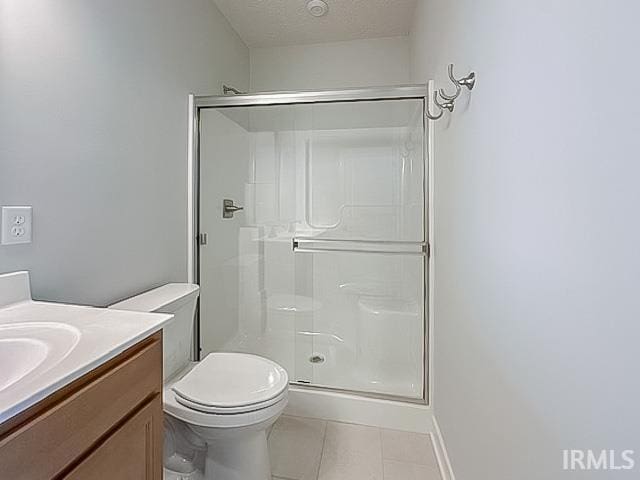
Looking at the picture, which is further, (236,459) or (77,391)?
(236,459)

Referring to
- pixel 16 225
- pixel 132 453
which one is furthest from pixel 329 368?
pixel 16 225

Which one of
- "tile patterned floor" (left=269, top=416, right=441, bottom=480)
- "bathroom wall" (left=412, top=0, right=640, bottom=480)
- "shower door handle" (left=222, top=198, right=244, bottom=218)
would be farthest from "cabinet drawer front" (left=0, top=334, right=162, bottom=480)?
"shower door handle" (left=222, top=198, right=244, bottom=218)

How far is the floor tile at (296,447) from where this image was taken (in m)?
1.49

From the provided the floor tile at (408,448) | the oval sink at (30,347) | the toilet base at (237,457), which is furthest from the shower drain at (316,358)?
the oval sink at (30,347)

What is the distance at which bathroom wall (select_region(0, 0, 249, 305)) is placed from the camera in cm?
103

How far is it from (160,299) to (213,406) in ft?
1.68

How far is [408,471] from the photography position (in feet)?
4.92

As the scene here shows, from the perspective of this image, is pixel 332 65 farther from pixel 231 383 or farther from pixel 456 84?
pixel 231 383

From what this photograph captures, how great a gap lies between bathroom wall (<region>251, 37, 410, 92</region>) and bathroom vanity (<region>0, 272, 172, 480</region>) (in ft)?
8.12

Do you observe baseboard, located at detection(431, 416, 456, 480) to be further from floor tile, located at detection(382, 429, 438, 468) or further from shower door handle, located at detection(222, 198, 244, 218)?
shower door handle, located at detection(222, 198, 244, 218)

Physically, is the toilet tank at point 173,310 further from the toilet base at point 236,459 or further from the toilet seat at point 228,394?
the toilet base at point 236,459

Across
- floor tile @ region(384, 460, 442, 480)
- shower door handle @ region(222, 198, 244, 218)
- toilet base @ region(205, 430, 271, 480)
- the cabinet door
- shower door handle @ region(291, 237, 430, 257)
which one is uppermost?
shower door handle @ region(222, 198, 244, 218)

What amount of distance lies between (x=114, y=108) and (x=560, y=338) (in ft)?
5.39

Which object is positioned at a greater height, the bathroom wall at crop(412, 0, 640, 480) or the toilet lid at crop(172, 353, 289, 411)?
the bathroom wall at crop(412, 0, 640, 480)
